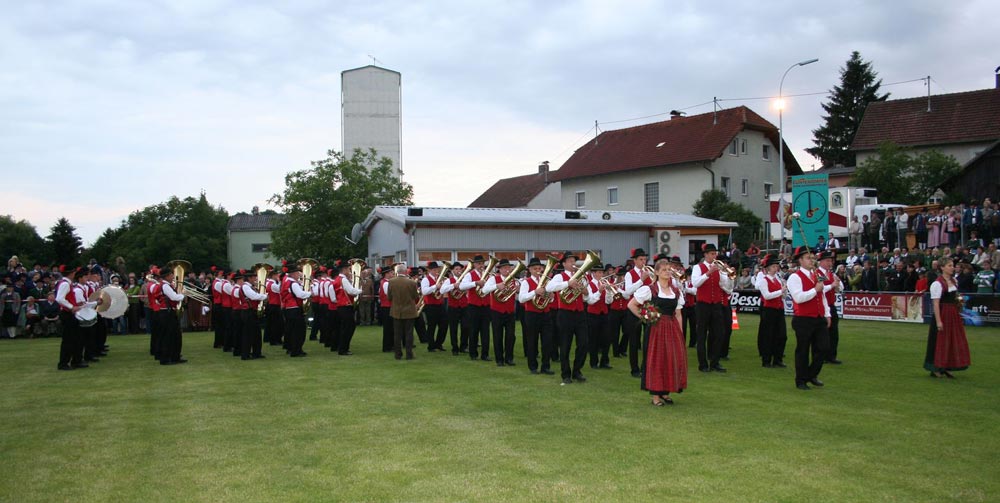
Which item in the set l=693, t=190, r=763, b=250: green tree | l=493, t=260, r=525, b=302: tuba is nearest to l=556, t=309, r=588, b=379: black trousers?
l=493, t=260, r=525, b=302: tuba

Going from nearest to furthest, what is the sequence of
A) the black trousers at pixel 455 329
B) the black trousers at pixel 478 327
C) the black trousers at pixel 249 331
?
the black trousers at pixel 478 327 → the black trousers at pixel 249 331 → the black trousers at pixel 455 329

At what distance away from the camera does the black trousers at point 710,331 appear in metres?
12.5

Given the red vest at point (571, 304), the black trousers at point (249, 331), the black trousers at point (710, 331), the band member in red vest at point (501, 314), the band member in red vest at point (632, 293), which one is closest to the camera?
the red vest at point (571, 304)

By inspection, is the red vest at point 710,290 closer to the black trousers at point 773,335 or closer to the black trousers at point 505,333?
the black trousers at point 773,335

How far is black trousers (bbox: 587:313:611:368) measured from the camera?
13.2m

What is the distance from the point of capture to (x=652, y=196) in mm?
46281

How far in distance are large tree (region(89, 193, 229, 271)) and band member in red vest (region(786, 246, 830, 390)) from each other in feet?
207

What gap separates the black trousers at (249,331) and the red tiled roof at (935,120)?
A: 130 feet

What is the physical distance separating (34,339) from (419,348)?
41.2 ft

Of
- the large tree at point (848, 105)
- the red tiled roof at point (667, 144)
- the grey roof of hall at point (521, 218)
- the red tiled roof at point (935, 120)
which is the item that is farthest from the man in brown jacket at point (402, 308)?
the large tree at point (848, 105)

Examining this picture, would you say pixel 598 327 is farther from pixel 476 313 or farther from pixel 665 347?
pixel 665 347

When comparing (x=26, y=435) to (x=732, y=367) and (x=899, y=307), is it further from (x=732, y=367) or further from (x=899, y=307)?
(x=899, y=307)

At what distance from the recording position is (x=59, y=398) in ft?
34.9

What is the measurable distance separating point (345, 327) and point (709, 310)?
7.79 metres
